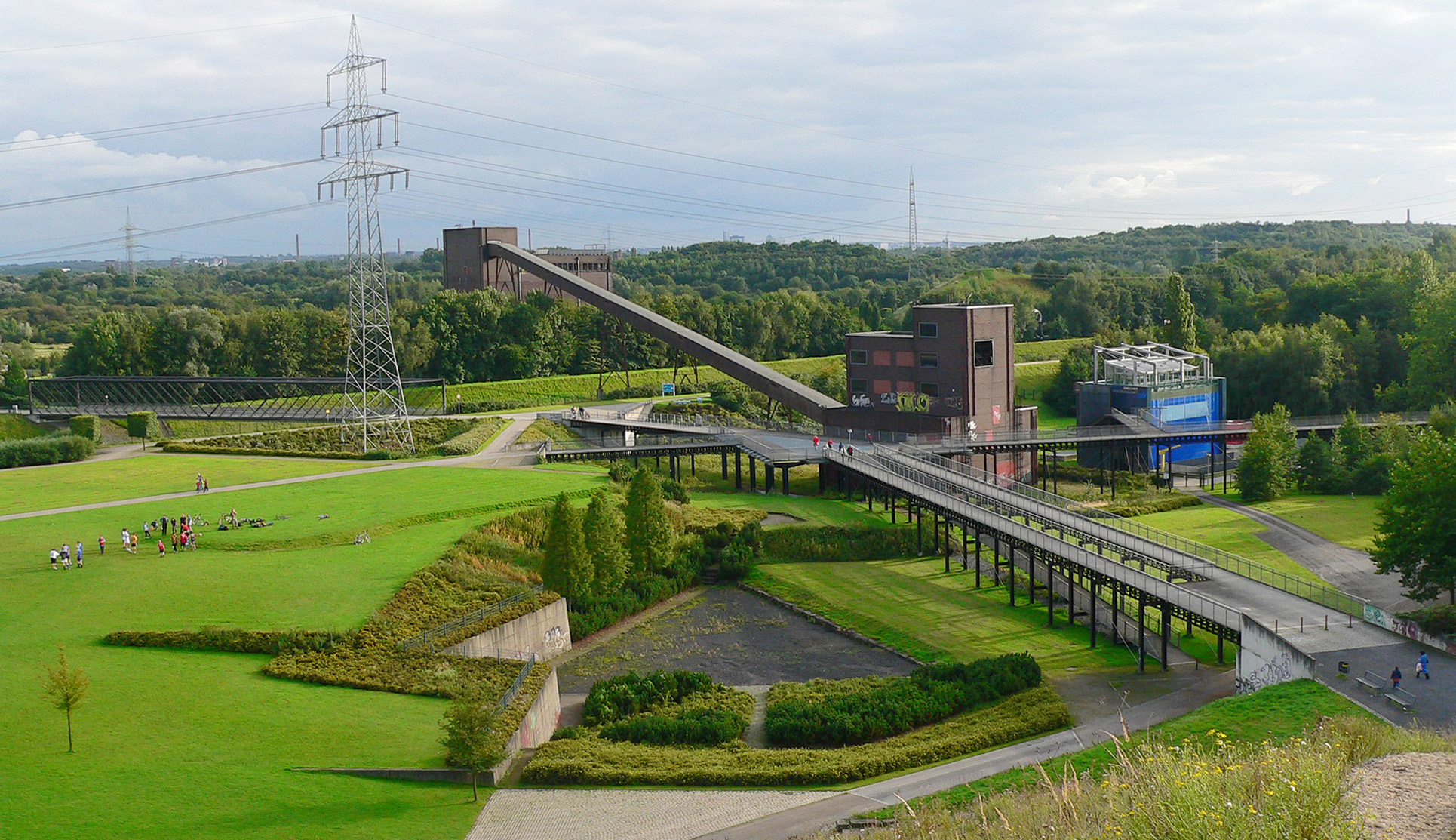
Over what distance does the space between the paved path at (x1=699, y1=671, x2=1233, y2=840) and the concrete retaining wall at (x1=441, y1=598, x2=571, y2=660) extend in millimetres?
14264

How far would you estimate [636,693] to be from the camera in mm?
36000

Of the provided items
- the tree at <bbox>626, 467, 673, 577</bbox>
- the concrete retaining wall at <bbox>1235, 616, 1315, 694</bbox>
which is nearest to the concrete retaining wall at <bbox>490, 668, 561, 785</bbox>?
the tree at <bbox>626, 467, 673, 577</bbox>

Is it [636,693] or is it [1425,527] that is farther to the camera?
[1425,527]

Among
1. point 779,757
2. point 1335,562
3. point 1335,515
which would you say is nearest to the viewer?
point 779,757

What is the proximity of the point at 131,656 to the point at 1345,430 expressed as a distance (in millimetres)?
62132

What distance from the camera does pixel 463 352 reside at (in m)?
100

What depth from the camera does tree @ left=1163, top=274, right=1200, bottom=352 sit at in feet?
322

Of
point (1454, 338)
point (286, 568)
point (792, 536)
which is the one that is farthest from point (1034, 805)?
point (1454, 338)

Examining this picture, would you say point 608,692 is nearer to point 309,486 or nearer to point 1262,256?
point 309,486

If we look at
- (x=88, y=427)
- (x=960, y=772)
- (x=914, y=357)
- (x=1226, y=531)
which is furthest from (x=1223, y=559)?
(x=88, y=427)

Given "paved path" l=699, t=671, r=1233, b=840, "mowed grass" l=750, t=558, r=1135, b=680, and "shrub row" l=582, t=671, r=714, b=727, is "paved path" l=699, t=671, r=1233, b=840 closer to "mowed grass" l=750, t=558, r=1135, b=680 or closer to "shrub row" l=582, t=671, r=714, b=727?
"mowed grass" l=750, t=558, r=1135, b=680

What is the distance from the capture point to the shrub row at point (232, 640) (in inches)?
1435

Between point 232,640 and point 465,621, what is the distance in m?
6.98

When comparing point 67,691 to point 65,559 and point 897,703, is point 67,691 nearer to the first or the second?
point 65,559
